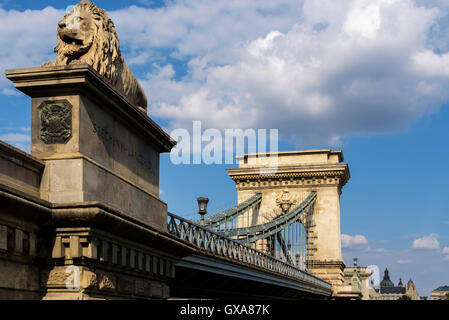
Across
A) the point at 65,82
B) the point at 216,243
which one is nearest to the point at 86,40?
the point at 65,82

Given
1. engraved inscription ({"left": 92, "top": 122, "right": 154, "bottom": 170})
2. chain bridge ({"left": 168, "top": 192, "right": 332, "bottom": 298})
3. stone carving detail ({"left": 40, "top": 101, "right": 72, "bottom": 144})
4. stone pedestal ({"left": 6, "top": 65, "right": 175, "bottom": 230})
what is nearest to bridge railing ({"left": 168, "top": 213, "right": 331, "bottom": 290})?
chain bridge ({"left": 168, "top": 192, "right": 332, "bottom": 298})

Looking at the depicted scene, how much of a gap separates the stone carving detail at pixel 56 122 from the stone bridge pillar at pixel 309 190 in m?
57.2

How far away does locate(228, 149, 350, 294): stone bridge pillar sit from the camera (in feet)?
226

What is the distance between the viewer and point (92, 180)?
12.4 metres

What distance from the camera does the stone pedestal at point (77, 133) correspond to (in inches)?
474

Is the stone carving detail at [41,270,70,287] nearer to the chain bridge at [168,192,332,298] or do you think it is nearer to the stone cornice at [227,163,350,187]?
the chain bridge at [168,192,332,298]

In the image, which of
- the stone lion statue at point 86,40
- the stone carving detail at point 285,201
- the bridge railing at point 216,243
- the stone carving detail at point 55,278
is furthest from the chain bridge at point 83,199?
the stone carving detail at point 285,201

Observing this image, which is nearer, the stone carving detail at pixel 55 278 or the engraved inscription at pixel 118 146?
the stone carving detail at pixel 55 278

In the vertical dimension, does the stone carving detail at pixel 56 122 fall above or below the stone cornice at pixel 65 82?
below

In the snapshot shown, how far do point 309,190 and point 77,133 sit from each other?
194ft

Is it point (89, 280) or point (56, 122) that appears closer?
point (89, 280)

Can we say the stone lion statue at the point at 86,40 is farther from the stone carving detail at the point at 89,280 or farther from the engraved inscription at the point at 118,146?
the stone carving detail at the point at 89,280

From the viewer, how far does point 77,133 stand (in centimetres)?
1226

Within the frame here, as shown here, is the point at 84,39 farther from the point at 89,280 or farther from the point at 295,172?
the point at 295,172
